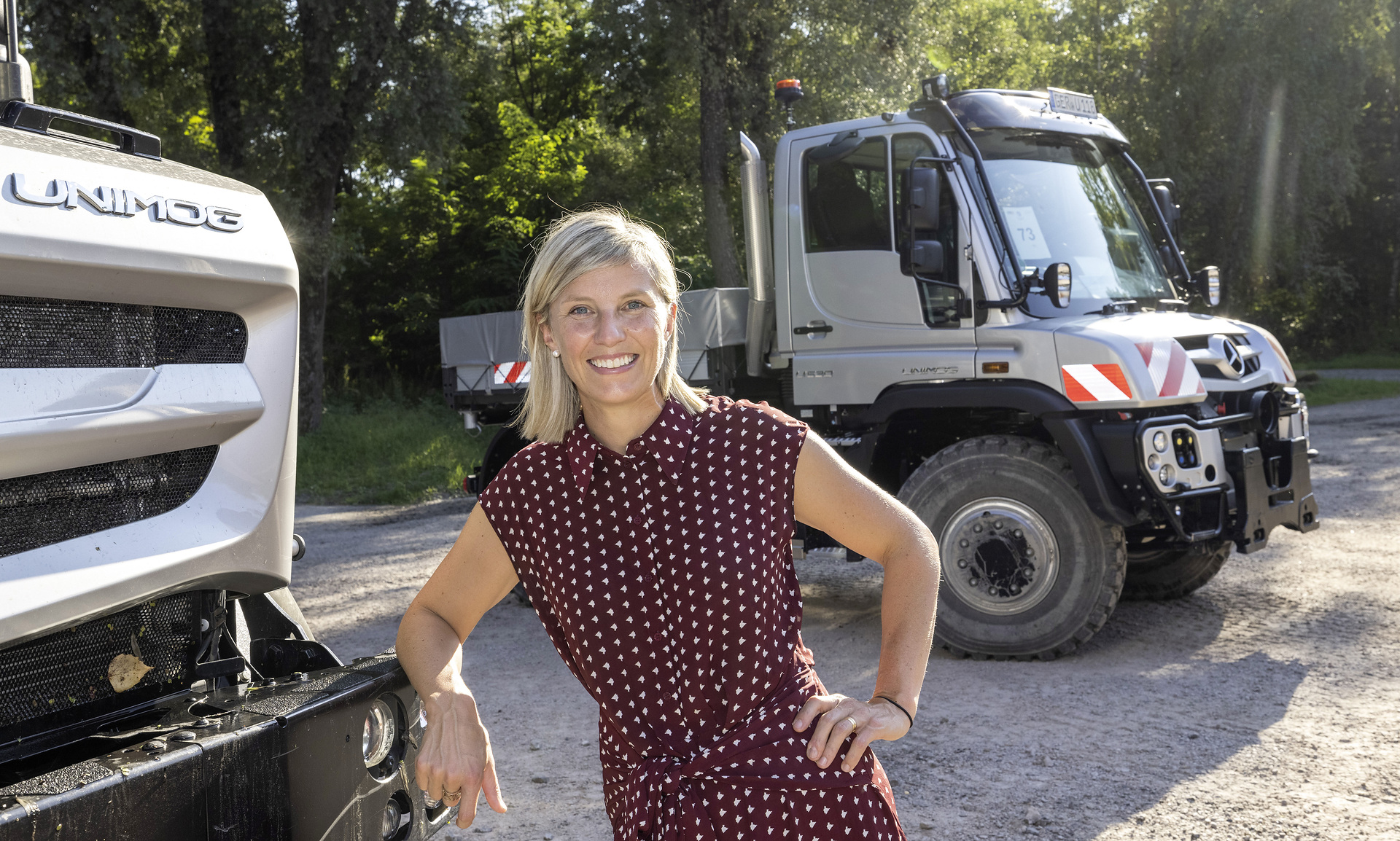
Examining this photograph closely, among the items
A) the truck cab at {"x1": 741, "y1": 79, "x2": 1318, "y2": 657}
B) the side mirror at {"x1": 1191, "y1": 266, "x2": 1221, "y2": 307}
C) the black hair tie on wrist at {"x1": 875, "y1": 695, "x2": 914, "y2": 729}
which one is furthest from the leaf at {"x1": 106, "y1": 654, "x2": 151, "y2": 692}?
the side mirror at {"x1": 1191, "y1": 266, "x2": 1221, "y2": 307}

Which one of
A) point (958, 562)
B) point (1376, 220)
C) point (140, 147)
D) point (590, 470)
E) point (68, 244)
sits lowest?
point (958, 562)

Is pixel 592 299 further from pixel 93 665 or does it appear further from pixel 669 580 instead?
pixel 93 665

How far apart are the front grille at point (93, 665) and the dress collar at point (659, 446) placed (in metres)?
1.03

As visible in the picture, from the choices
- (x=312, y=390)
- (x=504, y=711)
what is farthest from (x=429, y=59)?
(x=504, y=711)

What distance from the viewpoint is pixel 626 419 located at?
84.7 inches

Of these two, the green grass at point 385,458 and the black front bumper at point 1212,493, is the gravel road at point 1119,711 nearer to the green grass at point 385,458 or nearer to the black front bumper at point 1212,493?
the black front bumper at point 1212,493

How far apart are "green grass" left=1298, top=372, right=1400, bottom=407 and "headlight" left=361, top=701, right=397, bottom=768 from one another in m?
20.2

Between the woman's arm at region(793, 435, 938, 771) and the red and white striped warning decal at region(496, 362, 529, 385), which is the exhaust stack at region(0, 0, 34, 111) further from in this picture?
the red and white striped warning decal at region(496, 362, 529, 385)

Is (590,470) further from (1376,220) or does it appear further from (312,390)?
(1376,220)

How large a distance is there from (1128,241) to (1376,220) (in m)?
34.0

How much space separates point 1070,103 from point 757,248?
1966mm

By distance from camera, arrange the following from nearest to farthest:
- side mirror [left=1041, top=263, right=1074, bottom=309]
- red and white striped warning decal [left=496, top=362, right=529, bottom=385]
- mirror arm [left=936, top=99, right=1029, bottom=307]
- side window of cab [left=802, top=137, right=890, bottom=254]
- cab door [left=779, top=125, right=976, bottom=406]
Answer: side mirror [left=1041, top=263, right=1074, bottom=309] < mirror arm [left=936, top=99, right=1029, bottom=307] < cab door [left=779, top=125, right=976, bottom=406] < side window of cab [left=802, top=137, right=890, bottom=254] < red and white striped warning decal [left=496, top=362, right=529, bottom=385]

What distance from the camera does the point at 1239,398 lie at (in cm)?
619

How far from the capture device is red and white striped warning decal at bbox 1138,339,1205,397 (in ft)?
18.5
